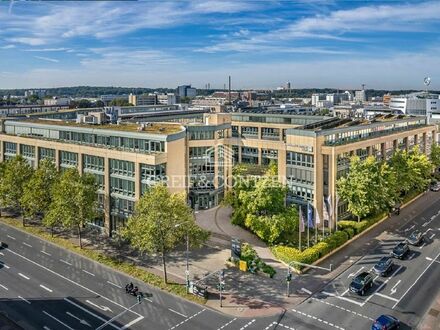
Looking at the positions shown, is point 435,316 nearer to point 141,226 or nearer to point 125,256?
point 141,226

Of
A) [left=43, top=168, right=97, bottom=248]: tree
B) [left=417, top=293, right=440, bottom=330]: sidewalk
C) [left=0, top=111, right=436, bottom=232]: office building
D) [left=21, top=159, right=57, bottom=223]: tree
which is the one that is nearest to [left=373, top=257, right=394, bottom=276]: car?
[left=417, top=293, right=440, bottom=330]: sidewalk

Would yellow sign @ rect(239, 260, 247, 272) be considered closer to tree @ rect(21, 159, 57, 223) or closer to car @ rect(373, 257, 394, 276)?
car @ rect(373, 257, 394, 276)

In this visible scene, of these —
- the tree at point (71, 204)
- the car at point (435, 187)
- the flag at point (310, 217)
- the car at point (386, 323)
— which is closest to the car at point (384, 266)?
the flag at point (310, 217)

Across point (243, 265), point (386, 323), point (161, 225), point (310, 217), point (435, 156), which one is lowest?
point (386, 323)

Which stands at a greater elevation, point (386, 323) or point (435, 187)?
point (435, 187)

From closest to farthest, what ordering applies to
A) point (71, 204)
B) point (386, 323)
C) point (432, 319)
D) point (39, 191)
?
point (386, 323) < point (432, 319) < point (71, 204) < point (39, 191)

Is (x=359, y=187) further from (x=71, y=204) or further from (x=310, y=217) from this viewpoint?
(x=71, y=204)

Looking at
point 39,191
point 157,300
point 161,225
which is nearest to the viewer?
point 157,300

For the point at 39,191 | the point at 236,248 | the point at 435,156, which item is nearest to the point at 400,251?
the point at 236,248
